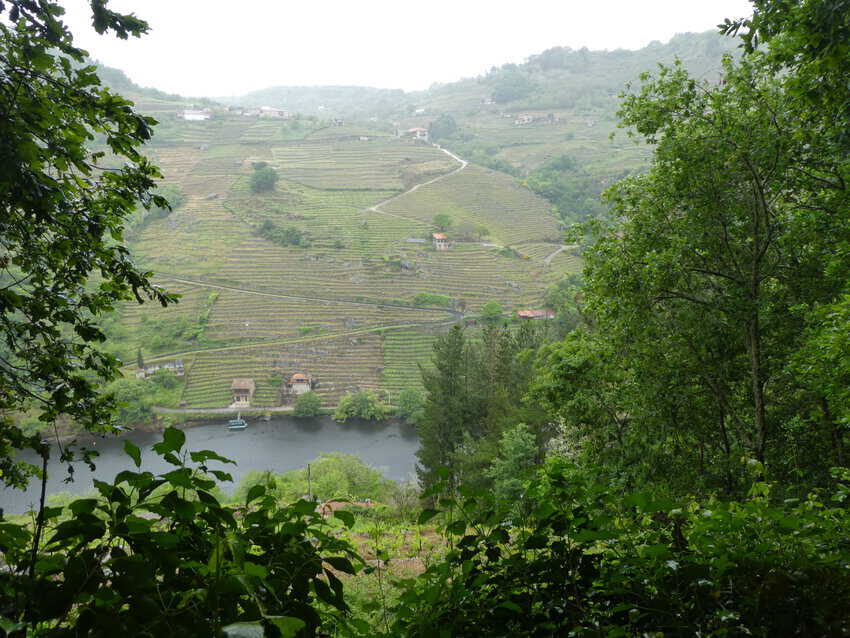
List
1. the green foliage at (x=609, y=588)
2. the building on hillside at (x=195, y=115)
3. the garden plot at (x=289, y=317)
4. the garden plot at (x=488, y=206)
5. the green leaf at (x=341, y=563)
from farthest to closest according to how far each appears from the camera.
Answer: the building on hillside at (x=195, y=115), the garden plot at (x=488, y=206), the garden plot at (x=289, y=317), the green foliage at (x=609, y=588), the green leaf at (x=341, y=563)

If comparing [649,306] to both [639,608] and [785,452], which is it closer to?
[785,452]

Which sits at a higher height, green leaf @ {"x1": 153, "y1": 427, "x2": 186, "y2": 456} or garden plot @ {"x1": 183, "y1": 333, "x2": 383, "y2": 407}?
green leaf @ {"x1": 153, "y1": 427, "x2": 186, "y2": 456}

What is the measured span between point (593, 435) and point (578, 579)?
7514 millimetres

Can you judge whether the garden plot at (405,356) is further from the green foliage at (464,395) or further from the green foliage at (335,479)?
the green foliage at (335,479)

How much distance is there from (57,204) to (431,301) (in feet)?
169

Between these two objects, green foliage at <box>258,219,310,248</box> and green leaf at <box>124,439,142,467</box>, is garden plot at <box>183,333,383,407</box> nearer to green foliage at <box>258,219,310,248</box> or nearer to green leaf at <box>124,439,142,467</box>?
green foliage at <box>258,219,310,248</box>

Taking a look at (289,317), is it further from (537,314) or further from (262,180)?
(262,180)

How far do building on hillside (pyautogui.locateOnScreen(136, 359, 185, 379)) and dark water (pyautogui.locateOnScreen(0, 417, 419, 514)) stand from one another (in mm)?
6253

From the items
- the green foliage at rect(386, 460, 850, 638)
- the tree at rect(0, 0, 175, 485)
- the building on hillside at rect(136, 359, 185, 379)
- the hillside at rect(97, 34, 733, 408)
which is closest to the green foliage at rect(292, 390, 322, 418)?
the hillside at rect(97, 34, 733, 408)

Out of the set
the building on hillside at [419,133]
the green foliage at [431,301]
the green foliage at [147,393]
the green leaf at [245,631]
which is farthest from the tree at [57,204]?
the building on hillside at [419,133]

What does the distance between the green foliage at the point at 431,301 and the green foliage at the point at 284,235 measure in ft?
61.2

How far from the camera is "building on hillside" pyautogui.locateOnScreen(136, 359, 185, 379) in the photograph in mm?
43562

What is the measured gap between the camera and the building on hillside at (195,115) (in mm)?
101688

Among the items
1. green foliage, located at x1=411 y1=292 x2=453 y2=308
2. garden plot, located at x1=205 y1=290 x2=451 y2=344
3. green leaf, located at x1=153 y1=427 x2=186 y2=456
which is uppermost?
green leaf, located at x1=153 y1=427 x2=186 y2=456
